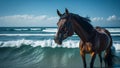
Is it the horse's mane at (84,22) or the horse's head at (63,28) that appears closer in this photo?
the horse's head at (63,28)

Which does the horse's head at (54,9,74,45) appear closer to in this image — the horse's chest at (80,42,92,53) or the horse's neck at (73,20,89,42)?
the horse's neck at (73,20,89,42)

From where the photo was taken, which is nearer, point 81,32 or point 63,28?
point 63,28

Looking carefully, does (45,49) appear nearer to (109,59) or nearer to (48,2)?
(48,2)

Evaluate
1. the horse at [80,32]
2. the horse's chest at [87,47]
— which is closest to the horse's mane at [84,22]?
the horse at [80,32]

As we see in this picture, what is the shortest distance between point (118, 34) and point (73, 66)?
Answer: 11.3ft

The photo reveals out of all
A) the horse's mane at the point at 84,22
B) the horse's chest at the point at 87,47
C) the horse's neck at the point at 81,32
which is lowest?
the horse's chest at the point at 87,47

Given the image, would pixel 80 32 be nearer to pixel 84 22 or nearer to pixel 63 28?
pixel 84 22

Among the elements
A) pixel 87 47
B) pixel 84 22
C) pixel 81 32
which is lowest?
pixel 87 47

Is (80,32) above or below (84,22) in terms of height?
below

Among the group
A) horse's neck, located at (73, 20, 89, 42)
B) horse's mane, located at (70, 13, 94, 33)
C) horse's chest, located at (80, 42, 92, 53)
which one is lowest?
horse's chest, located at (80, 42, 92, 53)

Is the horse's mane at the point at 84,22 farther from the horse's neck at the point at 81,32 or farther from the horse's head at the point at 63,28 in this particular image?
the horse's head at the point at 63,28

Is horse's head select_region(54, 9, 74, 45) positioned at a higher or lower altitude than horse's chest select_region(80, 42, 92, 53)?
higher

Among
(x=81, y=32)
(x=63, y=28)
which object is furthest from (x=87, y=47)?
(x=63, y=28)

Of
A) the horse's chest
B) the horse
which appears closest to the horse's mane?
the horse
